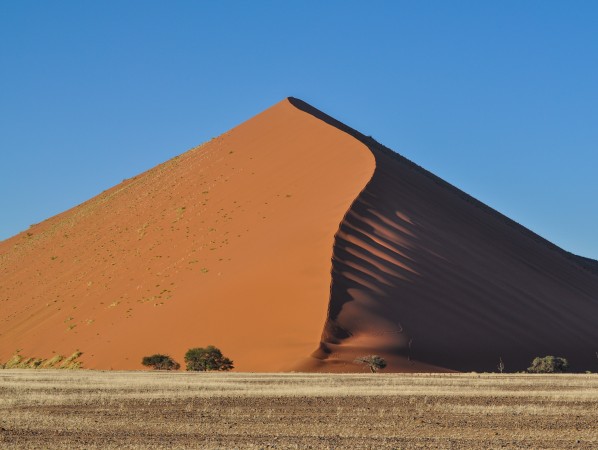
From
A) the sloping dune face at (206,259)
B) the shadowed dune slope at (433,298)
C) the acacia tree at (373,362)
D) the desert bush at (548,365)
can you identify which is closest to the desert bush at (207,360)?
the sloping dune face at (206,259)

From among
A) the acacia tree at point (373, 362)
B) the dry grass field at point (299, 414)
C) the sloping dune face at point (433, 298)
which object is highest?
the sloping dune face at point (433, 298)

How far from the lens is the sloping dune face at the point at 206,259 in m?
41.1

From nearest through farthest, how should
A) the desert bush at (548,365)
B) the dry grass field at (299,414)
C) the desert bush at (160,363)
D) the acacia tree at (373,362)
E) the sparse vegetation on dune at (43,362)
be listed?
1. the dry grass field at (299,414)
2. the acacia tree at (373,362)
3. the desert bush at (548,365)
4. the desert bush at (160,363)
5. the sparse vegetation on dune at (43,362)

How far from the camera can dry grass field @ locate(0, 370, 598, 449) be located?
48.2 feet

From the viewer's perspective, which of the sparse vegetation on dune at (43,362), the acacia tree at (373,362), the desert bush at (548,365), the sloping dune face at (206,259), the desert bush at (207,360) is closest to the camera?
the acacia tree at (373,362)

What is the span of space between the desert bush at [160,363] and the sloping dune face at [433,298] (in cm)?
578

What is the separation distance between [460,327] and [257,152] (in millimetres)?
29280

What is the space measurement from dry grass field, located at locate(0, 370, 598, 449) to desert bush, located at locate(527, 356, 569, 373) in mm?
10201

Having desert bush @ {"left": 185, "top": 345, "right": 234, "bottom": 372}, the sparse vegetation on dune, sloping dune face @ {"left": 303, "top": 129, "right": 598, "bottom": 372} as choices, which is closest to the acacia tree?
sloping dune face @ {"left": 303, "top": 129, "right": 598, "bottom": 372}

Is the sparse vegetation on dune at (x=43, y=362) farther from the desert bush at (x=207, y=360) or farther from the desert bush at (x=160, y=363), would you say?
the desert bush at (x=207, y=360)

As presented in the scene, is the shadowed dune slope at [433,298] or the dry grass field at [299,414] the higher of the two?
the shadowed dune slope at [433,298]

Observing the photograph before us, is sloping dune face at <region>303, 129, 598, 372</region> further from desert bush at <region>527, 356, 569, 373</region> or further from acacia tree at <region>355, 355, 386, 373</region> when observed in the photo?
desert bush at <region>527, 356, 569, 373</region>

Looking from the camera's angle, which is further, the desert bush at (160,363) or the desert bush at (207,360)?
the desert bush at (160,363)

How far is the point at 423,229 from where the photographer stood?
51281mm
